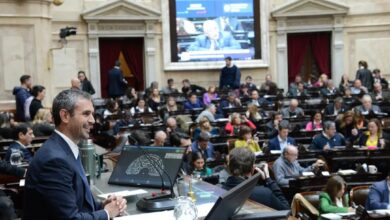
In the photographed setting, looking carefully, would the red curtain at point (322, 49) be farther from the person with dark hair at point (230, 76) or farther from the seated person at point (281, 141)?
the seated person at point (281, 141)

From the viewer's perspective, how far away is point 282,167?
27.0 feet

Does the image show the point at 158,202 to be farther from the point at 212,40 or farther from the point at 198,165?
the point at 212,40

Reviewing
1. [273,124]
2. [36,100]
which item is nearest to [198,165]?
[273,124]

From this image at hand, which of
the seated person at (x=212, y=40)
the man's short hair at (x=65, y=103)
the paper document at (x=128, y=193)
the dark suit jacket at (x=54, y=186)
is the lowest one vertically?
the paper document at (x=128, y=193)

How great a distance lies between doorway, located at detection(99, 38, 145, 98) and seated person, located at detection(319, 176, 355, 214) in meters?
13.7

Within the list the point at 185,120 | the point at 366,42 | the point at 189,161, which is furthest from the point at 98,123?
the point at 366,42

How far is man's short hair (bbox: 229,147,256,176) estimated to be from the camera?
4758 mm

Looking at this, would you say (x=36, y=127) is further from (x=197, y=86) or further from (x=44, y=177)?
(x=197, y=86)

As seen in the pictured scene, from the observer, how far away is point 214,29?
794 inches

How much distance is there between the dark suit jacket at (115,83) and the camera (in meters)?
17.5

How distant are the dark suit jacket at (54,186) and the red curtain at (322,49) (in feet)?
64.3

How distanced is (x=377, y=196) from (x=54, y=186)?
479 cm

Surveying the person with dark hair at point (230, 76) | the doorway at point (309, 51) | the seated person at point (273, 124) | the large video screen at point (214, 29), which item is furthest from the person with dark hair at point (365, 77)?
the seated person at point (273, 124)

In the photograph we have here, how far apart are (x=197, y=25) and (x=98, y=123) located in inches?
309
